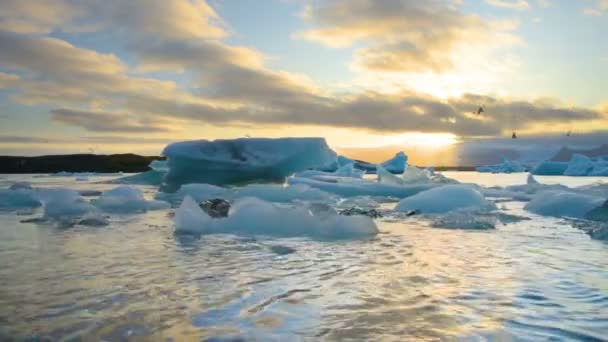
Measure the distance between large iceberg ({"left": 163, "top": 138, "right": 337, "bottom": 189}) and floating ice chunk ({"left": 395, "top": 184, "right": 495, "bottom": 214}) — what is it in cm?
704

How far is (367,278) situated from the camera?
374cm

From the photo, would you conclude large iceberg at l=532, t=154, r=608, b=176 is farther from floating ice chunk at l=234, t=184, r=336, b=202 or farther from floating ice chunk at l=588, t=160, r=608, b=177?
floating ice chunk at l=234, t=184, r=336, b=202

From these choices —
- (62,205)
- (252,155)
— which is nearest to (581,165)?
(252,155)

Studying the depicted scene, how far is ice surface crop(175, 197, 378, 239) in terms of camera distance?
20.6 feet

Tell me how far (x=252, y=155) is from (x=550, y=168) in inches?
1672

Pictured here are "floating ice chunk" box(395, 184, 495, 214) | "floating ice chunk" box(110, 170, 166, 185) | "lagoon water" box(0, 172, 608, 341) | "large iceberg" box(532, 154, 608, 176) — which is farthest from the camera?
"large iceberg" box(532, 154, 608, 176)

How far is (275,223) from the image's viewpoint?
21.4 feet

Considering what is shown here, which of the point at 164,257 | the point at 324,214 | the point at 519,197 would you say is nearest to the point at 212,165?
the point at 519,197

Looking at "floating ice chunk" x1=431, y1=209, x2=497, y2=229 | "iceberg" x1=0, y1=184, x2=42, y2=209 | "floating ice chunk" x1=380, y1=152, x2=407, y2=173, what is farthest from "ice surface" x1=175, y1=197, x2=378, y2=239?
"floating ice chunk" x1=380, y1=152, x2=407, y2=173

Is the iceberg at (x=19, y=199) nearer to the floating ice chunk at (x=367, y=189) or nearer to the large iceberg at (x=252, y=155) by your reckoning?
the large iceberg at (x=252, y=155)

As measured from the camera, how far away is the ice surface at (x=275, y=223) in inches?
247

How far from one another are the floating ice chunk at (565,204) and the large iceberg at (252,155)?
8.32 meters

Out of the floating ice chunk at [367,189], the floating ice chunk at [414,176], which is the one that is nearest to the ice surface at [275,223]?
the floating ice chunk at [367,189]

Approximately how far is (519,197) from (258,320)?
536 inches
